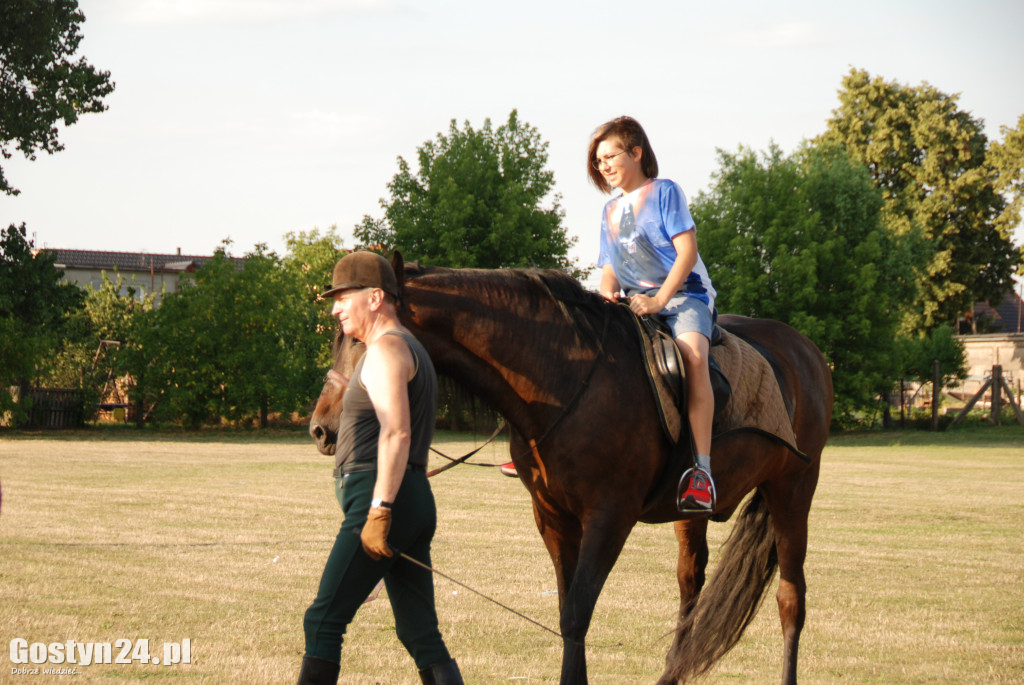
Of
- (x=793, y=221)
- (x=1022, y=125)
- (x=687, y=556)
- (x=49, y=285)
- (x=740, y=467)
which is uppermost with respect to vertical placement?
(x=1022, y=125)

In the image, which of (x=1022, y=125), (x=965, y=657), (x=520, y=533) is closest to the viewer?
(x=965, y=657)

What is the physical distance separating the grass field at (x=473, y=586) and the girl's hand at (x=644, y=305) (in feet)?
7.30

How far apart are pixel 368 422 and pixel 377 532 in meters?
0.49

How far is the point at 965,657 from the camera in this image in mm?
6270

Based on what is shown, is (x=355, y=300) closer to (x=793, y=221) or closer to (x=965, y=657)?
(x=965, y=657)

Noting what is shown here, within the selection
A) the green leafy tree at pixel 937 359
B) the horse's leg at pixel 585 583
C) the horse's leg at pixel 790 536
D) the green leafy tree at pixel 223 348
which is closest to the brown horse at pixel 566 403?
the horse's leg at pixel 585 583

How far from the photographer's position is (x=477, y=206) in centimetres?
4353

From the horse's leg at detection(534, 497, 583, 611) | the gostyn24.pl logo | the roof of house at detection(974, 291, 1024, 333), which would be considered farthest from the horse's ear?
the roof of house at detection(974, 291, 1024, 333)

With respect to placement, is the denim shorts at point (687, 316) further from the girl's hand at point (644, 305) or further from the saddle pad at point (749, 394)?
the saddle pad at point (749, 394)

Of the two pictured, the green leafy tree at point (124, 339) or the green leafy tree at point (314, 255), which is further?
the green leafy tree at point (314, 255)

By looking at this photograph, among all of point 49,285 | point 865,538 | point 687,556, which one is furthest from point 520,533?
point 49,285

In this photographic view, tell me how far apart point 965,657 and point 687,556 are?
1859 mm

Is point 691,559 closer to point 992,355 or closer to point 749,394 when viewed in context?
point 749,394

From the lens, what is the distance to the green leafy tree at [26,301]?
29203 millimetres
